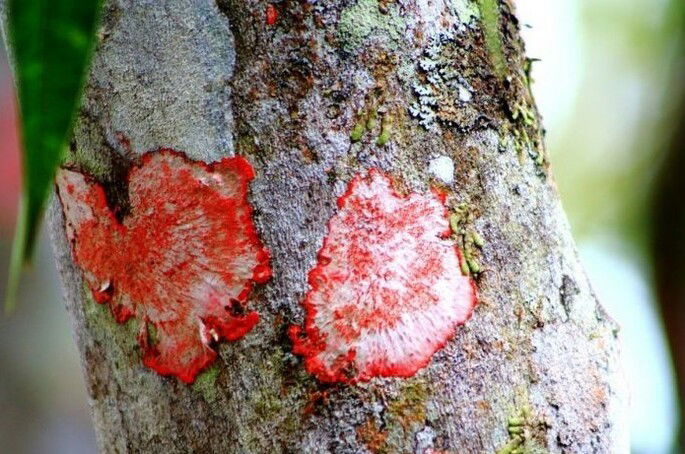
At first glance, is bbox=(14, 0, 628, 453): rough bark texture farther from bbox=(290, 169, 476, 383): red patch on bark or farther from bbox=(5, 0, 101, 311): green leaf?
bbox=(5, 0, 101, 311): green leaf

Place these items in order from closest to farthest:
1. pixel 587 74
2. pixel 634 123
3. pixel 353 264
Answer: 1. pixel 353 264
2. pixel 634 123
3. pixel 587 74

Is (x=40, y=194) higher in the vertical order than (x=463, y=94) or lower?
lower

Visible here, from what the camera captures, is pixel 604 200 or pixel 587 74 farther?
pixel 587 74

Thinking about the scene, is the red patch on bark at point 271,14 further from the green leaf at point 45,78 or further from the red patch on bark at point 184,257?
the green leaf at point 45,78

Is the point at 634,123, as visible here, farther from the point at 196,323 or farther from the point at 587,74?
the point at 196,323

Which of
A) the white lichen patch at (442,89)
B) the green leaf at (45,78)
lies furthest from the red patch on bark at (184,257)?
the green leaf at (45,78)

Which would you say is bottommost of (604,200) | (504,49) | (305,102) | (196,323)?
(196,323)

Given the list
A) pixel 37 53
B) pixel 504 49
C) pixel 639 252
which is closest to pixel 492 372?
pixel 504 49
